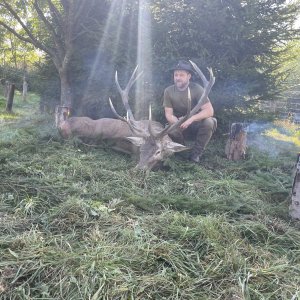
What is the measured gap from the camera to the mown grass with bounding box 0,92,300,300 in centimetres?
210

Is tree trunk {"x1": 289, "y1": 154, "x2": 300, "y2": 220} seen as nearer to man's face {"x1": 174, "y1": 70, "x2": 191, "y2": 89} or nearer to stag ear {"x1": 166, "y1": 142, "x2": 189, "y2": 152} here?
stag ear {"x1": 166, "y1": 142, "x2": 189, "y2": 152}

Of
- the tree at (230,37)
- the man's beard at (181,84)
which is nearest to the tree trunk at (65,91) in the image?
the tree at (230,37)

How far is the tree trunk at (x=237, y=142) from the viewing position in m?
5.55

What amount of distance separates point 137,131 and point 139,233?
2627 mm

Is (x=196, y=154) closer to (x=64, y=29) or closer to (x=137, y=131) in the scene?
(x=137, y=131)

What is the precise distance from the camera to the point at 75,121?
20.1ft

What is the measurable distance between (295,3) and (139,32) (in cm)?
310

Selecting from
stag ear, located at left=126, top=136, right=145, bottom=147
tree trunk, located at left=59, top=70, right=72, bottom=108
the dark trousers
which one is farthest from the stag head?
tree trunk, located at left=59, top=70, right=72, bottom=108

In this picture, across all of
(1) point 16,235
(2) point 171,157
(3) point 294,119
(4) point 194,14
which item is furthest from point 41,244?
(3) point 294,119

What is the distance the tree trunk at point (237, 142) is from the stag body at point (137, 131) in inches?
33.3

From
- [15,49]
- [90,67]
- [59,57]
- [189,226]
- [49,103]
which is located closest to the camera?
[189,226]

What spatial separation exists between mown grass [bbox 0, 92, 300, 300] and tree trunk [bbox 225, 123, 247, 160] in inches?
41.1

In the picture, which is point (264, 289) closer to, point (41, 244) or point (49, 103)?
point (41, 244)

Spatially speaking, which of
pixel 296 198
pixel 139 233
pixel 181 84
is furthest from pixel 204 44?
pixel 139 233
